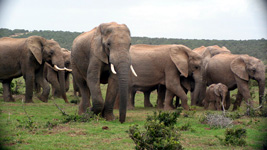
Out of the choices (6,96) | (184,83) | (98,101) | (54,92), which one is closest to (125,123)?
(98,101)

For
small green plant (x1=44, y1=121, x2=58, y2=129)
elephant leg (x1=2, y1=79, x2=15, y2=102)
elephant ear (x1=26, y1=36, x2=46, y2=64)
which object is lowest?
elephant leg (x1=2, y1=79, x2=15, y2=102)

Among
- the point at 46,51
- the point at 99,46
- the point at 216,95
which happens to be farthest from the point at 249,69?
the point at 46,51

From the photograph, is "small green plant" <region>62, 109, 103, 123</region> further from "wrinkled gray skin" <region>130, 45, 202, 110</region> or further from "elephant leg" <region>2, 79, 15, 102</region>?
"elephant leg" <region>2, 79, 15, 102</region>

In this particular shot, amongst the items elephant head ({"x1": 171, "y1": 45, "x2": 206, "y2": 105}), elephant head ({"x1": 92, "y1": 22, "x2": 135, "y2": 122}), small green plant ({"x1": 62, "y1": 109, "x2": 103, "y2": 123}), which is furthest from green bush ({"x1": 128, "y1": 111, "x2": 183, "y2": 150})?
elephant head ({"x1": 171, "y1": 45, "x2": 206, "y2": 105})

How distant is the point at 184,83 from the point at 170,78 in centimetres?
102

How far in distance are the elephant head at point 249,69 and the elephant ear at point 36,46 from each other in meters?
6.76

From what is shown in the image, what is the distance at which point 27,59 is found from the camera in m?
13.8

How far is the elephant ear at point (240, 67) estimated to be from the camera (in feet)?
41.8

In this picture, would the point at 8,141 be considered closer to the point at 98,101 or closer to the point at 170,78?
the point at 98,101

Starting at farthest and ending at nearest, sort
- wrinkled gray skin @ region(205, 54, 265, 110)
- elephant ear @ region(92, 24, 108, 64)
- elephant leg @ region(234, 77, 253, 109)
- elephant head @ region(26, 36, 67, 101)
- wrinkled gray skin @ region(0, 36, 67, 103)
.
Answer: elephant head @ region(26, 36, 67, 101) < wrinkled gray skin @ region(0, 36, 67, 103) < elephant leg @ region(234, 77, 253, 109) < wrinkled gray skin @ region(205, 54, 265, 110) < elephant ear @ region(92, 24, 108, 64)

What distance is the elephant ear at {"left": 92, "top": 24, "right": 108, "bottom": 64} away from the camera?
9031 millimetres

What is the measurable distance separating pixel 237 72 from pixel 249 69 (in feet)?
1.55

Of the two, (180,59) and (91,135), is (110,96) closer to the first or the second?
(91,135)

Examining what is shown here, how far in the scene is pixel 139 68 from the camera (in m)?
13.5
